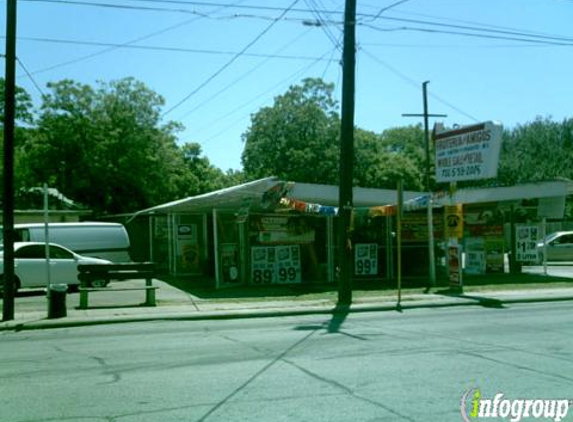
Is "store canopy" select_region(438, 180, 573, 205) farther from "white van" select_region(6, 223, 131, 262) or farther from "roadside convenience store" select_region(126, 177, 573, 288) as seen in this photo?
"white van" select_region(6, 223, 131, 262)

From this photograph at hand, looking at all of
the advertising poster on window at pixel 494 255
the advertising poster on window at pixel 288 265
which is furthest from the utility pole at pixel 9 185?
the advertising poster on window at pixel 494 255

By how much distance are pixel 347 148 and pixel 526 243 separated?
35.0 ft

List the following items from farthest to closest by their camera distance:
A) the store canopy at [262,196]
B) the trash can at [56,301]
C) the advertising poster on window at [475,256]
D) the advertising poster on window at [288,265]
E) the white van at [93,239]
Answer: the advertising poster on window at [475,256], the white van at [93,239], the advertising poster on window at [288,265], the store canopy at [262,196], the trash can at [56,301]

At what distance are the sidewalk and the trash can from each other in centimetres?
22

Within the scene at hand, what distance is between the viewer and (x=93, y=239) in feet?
79.2

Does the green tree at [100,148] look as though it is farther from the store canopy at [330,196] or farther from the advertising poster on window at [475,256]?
the advertising poster on window at [475,256]

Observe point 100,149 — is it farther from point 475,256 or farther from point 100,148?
point 475,256

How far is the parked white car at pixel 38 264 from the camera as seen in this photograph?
19.2 meters

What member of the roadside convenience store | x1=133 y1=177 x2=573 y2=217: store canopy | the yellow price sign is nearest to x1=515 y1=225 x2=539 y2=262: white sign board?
the roadside convenience store

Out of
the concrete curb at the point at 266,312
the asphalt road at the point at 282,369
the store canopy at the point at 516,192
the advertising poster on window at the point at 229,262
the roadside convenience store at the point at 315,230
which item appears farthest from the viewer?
the store canopy at the point at 516,192

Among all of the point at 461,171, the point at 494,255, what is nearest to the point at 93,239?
the point at 461,171

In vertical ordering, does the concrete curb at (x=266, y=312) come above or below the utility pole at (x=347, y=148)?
below

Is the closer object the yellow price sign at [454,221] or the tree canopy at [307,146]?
the yellow price sign at [454,221]

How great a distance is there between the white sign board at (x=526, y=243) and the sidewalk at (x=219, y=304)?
3.88 m
